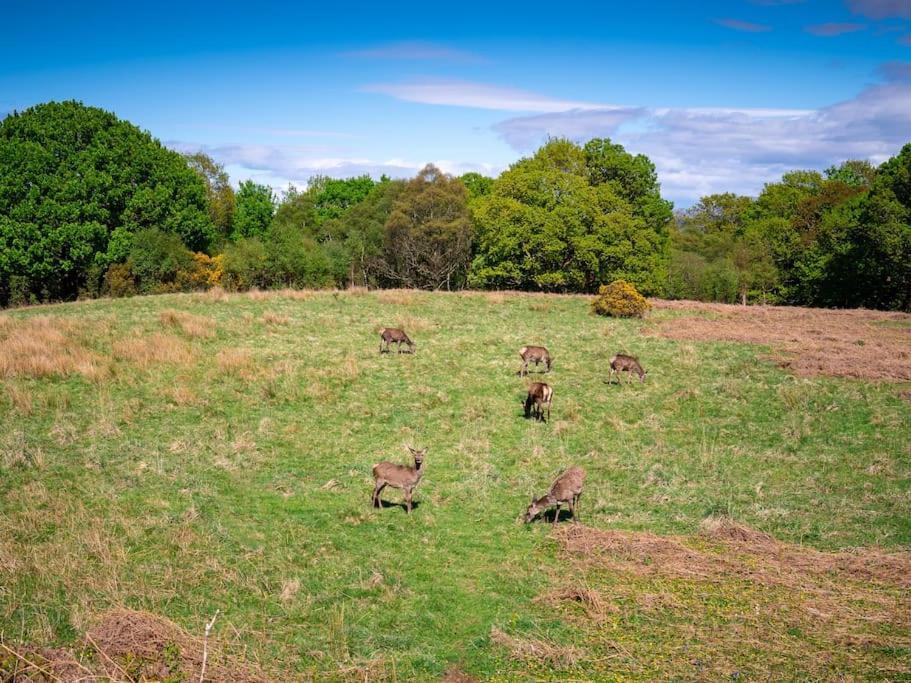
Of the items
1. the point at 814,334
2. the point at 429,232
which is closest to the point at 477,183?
the point at 429,232

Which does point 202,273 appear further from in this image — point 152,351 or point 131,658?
point 131,658

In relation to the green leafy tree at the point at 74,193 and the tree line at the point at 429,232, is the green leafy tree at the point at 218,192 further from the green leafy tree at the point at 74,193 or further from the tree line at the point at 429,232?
the green leafy tree at the point at 74,193

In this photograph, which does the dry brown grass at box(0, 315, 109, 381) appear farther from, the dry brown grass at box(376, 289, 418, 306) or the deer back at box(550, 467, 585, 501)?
the dry brown grass at box(376, 289, 418, 306)

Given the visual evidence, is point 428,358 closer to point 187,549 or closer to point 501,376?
point 501,376

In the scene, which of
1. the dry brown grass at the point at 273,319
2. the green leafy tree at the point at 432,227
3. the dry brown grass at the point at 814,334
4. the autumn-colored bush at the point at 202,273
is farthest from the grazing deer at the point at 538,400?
the green leafy tree at the point at 432,227

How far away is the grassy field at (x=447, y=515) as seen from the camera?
9922 mm

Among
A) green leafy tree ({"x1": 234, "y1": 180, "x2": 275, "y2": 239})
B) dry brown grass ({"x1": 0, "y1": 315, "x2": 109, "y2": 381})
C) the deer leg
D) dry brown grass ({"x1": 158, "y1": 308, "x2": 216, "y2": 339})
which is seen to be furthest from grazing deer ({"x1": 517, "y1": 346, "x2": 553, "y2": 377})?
green leafy tree ({"x1": 234, "y1": 180, "x2": 275, "y2": 239})

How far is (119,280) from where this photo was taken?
51.8 m

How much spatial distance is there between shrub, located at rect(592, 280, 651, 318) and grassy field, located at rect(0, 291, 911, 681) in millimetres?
14344

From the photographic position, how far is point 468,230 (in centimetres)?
6881

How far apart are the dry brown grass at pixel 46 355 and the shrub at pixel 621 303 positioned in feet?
103

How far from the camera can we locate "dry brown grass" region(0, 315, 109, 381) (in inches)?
933

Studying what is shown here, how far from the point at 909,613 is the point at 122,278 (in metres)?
55.0

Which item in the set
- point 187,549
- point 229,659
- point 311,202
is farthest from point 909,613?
point 311,202
